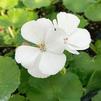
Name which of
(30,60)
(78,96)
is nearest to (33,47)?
(30,60)

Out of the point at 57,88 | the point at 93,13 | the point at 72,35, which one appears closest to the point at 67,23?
the point at 72,35

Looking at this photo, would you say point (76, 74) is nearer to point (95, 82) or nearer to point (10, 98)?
point (95, 82)

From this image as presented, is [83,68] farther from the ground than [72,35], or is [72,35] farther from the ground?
[72,35]

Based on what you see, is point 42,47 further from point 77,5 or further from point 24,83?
point 77,5

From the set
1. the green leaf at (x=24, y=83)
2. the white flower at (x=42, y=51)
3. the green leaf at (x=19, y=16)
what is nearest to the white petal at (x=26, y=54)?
the white flower at (x=42, y=51)

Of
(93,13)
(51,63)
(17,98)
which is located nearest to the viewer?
(51,63)
